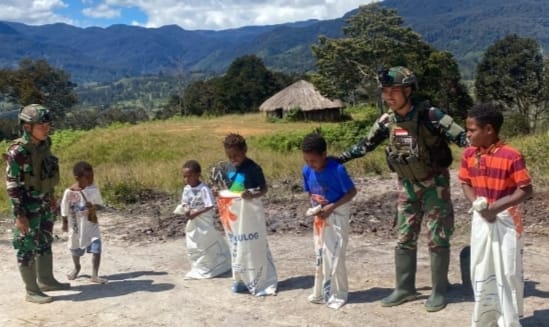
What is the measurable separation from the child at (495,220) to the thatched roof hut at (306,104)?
3862cm

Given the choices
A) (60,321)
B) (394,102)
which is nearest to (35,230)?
(60,321)

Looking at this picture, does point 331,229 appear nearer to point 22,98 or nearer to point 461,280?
point 461,280

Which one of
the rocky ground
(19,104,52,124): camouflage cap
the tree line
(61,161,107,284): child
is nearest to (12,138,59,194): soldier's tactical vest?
(19,104,52,124): camouflage cap

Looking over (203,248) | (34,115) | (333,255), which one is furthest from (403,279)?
(34,115)

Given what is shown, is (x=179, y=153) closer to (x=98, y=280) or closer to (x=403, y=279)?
(x=98, y=280)

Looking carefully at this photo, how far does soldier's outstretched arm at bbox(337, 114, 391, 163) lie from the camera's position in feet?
16.4

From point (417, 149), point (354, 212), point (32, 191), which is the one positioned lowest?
point (354, 212)

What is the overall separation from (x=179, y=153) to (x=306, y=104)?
2015 centimetres

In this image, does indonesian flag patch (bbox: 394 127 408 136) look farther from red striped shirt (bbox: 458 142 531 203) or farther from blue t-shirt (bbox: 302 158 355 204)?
red striped shirt (bbox: 458 142 531 203)

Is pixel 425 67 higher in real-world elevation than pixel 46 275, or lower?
higher

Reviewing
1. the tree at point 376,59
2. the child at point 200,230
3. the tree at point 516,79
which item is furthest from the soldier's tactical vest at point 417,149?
the tree at point 516,79

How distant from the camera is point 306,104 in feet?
141

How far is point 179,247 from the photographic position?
7793 millimetres

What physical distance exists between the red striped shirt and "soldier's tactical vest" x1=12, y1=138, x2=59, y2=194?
3.73 meters
